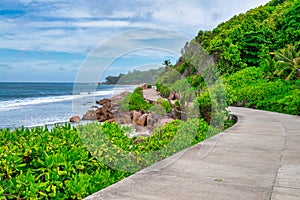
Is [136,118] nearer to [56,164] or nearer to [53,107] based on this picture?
[56,164]

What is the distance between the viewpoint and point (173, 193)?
103 inches

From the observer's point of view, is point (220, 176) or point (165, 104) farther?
point (165, 104)

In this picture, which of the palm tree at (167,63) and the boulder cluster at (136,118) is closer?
the palm tree at (167,63)

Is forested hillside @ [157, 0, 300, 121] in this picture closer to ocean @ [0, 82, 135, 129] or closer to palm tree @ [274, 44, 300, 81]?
palm tree @ [274, 44, 300, 81]

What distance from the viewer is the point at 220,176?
318 centimetres

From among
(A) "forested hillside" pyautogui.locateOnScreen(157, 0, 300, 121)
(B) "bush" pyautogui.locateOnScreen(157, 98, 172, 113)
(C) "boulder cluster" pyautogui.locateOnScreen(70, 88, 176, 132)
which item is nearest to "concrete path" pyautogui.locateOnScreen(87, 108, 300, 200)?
(C) "boulder cluster" pyautogui.locateOnScreen(70, 88, 176, 132)

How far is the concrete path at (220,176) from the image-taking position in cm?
261

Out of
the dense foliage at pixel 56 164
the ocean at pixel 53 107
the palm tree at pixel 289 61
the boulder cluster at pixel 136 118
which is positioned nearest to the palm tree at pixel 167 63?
the ocean at pixel 53 107

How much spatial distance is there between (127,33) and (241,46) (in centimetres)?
2275

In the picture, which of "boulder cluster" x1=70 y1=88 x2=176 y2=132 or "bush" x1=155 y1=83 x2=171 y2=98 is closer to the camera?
"boulder cluster" x1=70 y1=88 x2=176 y2=132

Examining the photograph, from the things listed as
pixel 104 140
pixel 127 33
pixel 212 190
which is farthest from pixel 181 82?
pixel 212 190

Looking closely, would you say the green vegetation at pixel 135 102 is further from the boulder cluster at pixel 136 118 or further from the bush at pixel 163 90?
the bush at pixel 163 90

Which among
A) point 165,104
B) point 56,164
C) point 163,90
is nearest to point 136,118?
point 163,90

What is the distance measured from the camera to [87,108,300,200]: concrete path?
2611mm
